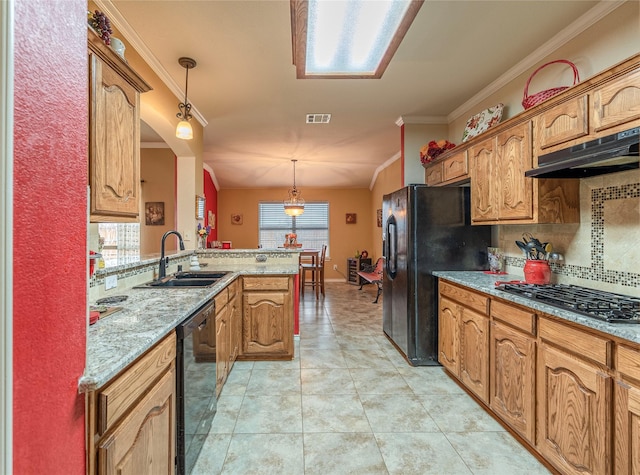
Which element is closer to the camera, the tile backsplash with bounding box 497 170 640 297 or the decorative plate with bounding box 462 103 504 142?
the tile backsplash with bounding box 497 170 640 297

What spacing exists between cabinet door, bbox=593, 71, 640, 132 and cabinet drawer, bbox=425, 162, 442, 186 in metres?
1.64

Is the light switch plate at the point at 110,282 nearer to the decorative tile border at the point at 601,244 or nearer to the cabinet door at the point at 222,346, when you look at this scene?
the cabinet door at the point at 222,346

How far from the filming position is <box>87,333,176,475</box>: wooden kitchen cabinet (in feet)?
2.94

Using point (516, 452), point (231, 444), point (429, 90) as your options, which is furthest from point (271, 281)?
point (429, 90)

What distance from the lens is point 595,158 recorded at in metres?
1.49

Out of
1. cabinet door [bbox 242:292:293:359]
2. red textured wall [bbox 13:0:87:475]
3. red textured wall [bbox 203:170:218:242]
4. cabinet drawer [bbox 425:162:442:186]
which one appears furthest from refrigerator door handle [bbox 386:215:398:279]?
red textured wall [bbox 203:170:218:242]

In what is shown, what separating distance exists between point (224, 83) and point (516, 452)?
350cm

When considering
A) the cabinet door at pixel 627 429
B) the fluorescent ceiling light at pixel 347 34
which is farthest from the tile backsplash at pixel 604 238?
the fluorescent ceiling light at pixel 347 34

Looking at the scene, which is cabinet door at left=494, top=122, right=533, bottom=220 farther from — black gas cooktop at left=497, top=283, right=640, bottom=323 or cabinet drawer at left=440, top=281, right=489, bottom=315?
cabinet drawer at left=440, top=281, right=489, bottom=315

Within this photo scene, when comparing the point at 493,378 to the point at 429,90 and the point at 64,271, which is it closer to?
the point at 64,271

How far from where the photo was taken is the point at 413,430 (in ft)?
6.48

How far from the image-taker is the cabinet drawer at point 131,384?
0.90 metres

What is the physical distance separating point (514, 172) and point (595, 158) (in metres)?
0.75

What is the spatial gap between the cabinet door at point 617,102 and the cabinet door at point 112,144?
2300 millimetres
